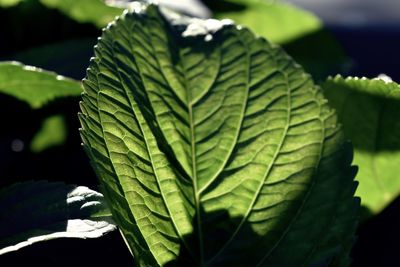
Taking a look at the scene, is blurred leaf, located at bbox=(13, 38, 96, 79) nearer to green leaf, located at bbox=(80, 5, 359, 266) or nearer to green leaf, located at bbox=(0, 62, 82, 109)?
green leaf, located at bbox=(0, 62, 82, 109)

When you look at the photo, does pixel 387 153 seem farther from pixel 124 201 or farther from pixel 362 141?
pixel 124 201

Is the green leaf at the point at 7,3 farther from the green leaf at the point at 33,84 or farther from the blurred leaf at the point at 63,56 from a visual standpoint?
the green leaf at the point at 33,84

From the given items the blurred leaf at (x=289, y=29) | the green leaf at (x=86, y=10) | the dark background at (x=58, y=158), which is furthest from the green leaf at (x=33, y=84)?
the blurred leaf at (x=289, y=29)

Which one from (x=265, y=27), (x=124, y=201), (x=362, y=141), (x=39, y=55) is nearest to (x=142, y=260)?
(x=124, y=201)

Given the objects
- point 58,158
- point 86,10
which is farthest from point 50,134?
point 86,10

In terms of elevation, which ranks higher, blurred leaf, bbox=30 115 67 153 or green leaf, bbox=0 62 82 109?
green leaf, bbox=0 62 82 109

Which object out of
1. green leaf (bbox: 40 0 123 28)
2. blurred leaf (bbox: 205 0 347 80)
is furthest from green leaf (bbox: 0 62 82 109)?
blurred leaf (bbox: 205 0 347 80)
